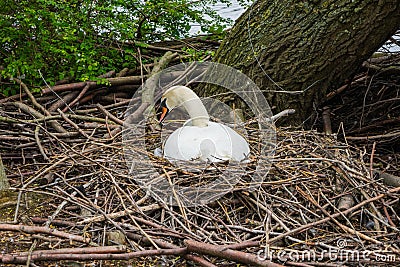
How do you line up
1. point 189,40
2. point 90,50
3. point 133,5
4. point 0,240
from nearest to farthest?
1. point 0,240
2. point 90,50
3. point 133,5
4. point 189,40

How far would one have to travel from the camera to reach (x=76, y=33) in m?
4.06

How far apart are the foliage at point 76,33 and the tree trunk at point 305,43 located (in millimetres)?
1024

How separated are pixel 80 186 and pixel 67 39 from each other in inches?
66.2

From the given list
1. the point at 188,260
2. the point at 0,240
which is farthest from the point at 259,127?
the point at 0,240

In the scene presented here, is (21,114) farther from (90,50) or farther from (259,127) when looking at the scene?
(259,127)

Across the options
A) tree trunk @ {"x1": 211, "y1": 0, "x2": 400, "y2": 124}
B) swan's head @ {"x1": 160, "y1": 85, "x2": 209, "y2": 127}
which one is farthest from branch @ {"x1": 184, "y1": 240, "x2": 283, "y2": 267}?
tree trunk @ {"x1": 211, "y1": 0, "x2": 400, "y2": 124}

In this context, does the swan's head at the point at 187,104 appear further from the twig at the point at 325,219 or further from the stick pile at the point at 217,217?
the twig at the point at 325,219

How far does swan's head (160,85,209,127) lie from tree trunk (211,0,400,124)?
0.61 m

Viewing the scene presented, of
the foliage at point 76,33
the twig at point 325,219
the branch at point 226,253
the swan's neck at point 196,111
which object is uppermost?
the foliage at point 76,33

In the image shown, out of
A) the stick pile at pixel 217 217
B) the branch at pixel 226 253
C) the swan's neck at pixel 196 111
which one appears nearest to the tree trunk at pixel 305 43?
the stick pile at pixel 217 217

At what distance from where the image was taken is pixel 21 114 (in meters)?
3.43

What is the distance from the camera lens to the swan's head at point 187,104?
8.52 feet

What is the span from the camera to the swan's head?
2598 mm

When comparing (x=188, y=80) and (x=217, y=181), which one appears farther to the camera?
(x=188, y=80)
